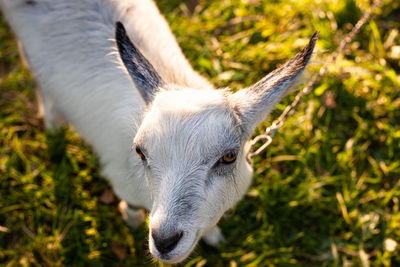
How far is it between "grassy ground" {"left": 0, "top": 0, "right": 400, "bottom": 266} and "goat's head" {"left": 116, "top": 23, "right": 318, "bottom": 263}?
5.01ft

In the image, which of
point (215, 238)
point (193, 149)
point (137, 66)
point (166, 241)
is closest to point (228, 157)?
point (193, 149)

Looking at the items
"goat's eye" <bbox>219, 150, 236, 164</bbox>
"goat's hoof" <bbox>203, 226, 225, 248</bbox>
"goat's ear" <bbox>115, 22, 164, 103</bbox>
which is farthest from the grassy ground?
"goat's ear" <bbox>115, 22, 164, 103</bbox>

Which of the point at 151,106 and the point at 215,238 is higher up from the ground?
the point at 151,106

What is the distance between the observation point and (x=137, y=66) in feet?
7.75

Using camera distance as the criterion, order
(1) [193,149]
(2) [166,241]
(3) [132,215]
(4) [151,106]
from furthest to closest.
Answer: (3) [132,215] < (4) [151,106] < (1) [193,149] < (2) [166,241]

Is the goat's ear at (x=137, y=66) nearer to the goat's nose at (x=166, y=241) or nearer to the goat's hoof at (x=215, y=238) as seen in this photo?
the goat's nose at (x=166, y=241)

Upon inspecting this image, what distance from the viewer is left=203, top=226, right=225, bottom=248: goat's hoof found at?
11.4ft

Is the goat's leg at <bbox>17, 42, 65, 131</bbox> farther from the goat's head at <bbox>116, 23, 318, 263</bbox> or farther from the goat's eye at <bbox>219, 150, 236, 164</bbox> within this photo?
the goat's eye at <bbox>219, 150, 236, 164</bbox>

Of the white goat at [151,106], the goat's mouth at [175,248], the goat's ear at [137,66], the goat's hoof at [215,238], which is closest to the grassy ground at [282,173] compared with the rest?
the goat's hoof at [215,238]

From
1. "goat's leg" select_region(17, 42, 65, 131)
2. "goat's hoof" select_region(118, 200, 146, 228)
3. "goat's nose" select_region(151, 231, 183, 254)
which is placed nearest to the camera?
"goat's nose" select_region(151, 231, 183, 254)

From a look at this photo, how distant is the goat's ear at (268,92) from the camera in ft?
6.65

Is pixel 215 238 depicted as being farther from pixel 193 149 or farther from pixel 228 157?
pixel 193 149

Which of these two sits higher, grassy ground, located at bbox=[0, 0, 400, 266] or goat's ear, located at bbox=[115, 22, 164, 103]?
goat's ear, located at bbox=[115, 22, 164, 103]

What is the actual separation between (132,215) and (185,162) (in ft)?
5.67
